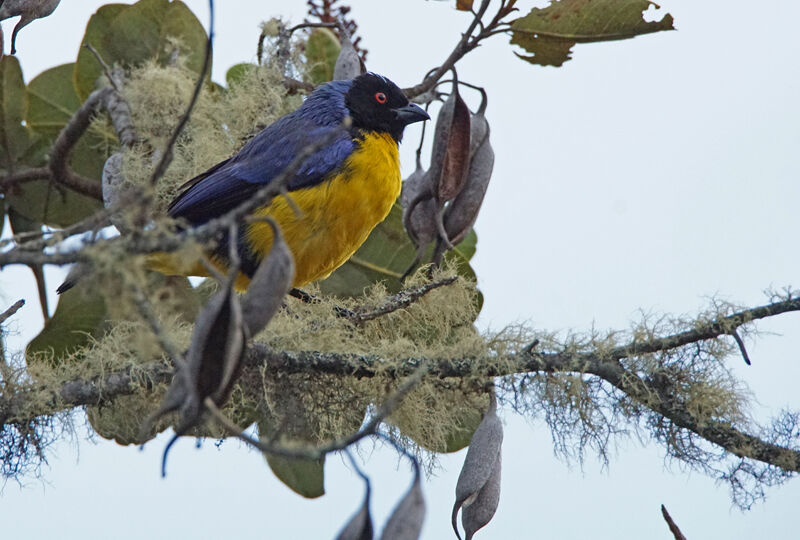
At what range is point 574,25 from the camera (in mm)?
3432

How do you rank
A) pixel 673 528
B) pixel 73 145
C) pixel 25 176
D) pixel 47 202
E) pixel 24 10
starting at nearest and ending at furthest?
1. pixel 673 528
2. pixel 24 10
3. pixel 73 145
4. pixel 25 176
5. pixel 47 202

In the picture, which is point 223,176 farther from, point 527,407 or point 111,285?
point 111,285

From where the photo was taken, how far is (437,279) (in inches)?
116

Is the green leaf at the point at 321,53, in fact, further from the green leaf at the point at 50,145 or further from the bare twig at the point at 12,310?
the bare twig at the point at 12,310

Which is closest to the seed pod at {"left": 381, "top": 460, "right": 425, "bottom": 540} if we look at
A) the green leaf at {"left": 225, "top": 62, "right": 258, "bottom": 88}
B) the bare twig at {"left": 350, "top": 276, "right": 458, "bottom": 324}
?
the bare twig at {"left": 350, "top": 276, "right": 458, "bottom": 324}

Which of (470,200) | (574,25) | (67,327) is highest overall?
(574,25)

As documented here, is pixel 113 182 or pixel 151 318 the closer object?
pixel 151 318

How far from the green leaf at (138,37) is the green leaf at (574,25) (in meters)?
1.34

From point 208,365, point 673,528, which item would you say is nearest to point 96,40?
point 208,365

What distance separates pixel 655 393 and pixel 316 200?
139 centimetres

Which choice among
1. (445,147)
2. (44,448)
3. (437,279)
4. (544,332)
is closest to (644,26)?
(445,147)

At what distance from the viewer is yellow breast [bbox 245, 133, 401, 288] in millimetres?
3172

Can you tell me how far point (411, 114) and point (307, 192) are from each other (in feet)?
2.31

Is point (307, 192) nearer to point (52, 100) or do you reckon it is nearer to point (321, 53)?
point (321, 53)
